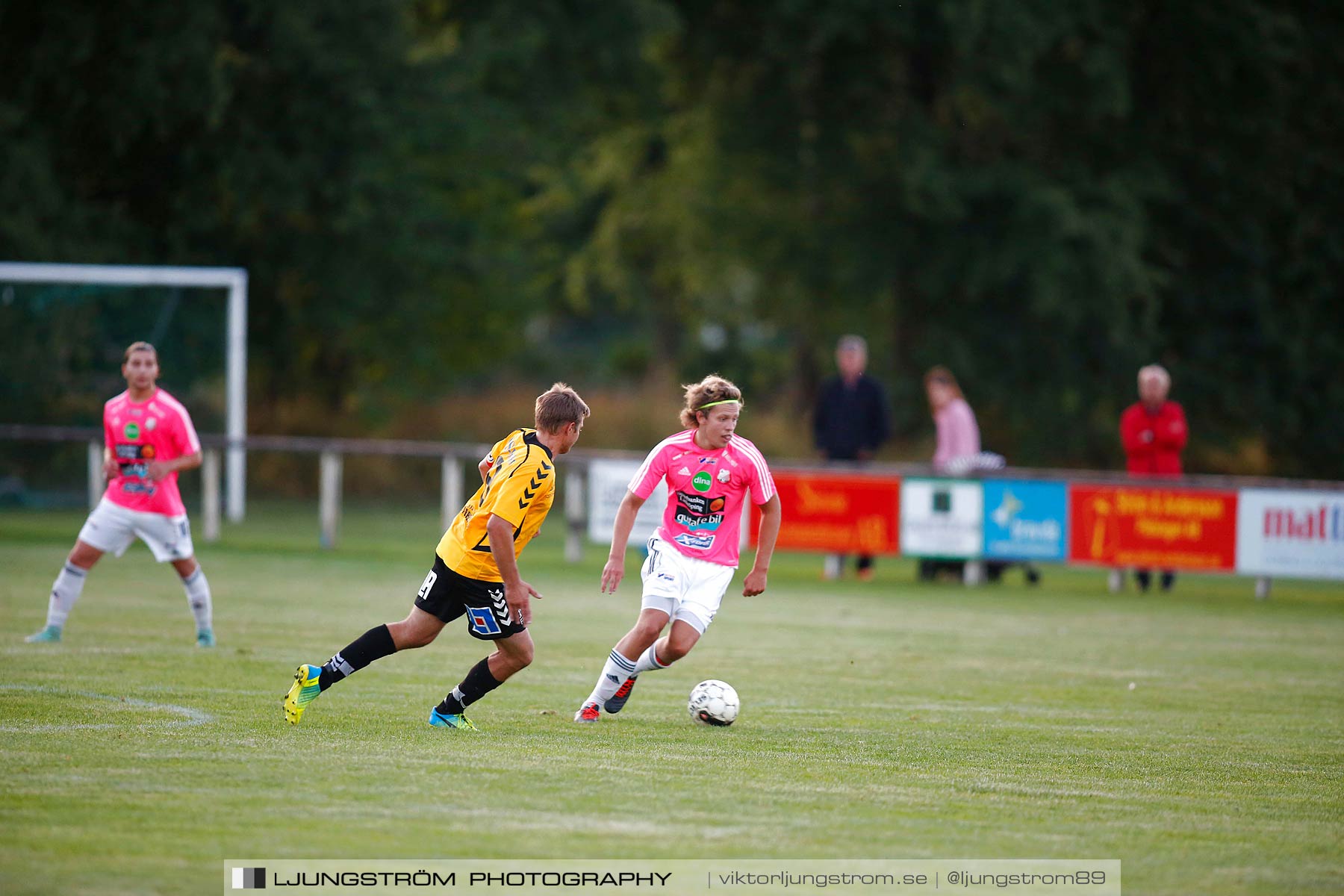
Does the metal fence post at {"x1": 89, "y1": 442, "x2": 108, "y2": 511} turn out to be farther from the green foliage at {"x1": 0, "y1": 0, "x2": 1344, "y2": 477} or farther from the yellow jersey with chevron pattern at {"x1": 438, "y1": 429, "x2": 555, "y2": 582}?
the yellow jersey with chevron pattern at {"x1": 438, "y1": 429, "x2": 555, "y2": 582}

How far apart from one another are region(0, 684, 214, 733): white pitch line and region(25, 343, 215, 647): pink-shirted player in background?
2133mm

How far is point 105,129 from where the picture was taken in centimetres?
2520

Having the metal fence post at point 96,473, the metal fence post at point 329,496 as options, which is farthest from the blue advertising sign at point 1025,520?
the metal fence post at point 96,473

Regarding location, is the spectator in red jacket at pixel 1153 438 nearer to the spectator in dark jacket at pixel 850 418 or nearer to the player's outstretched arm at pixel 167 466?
the spectator in dark jacket at pixel 850 418

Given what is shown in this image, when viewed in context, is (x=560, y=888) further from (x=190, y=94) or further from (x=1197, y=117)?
(x=1197, y=117)

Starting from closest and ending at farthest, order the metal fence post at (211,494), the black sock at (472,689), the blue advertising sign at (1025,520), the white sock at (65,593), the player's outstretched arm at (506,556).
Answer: the player's outstretched arm at (506,556)
the black sock at (472,689)
the white sock at (65,593)
the blue advertising sign at (1025,520)
the metal fence post at (211,494)

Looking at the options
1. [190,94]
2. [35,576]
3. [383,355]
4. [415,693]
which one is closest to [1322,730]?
[415,693]

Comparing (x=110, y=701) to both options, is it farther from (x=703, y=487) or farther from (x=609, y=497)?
(x=609, y=497)

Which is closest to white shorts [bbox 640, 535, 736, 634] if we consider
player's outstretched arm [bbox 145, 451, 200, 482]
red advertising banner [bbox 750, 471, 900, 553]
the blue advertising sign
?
player's outstretched arm [bbox 145, 451, 200, 482]

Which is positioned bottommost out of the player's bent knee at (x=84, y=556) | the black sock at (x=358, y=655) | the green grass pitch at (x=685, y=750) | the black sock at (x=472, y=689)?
the green grass pitch at (x=685, y=750)

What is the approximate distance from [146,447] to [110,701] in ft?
9.77

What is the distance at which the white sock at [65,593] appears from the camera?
34.9 ft

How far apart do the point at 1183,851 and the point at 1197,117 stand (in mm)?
26357

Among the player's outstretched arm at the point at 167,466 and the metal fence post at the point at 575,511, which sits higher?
the player's outstretched arm at the point at 167,466
